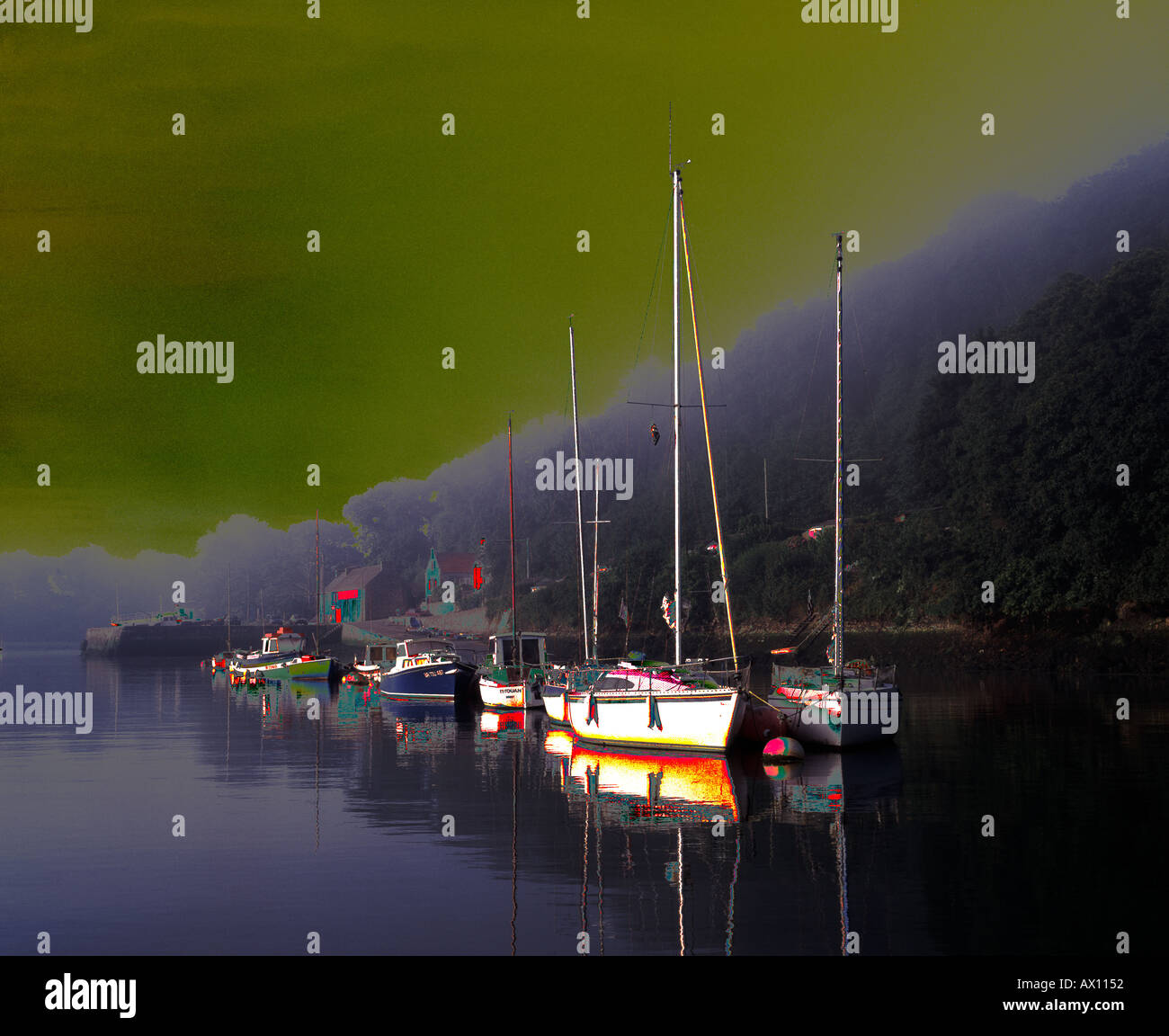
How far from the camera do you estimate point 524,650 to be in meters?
70.6

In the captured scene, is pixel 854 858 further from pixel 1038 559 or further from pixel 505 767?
pixel 1038 559

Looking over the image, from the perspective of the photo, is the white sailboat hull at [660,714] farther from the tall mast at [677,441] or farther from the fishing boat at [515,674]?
the fishing boat at [515,674]

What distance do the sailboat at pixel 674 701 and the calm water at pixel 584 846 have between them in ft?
2.96

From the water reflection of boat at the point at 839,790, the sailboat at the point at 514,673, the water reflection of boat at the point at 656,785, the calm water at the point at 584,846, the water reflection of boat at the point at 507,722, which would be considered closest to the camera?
the calm water at the point at 584,846

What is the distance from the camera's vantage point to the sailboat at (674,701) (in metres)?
37.5

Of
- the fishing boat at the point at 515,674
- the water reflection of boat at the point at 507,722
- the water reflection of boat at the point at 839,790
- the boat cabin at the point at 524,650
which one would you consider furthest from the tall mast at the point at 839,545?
the boat cabin at the point at 524,650

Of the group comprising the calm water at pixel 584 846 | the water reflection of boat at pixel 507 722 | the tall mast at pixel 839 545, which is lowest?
the water reflection of boat at pixel 507 722

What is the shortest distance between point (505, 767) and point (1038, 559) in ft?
174

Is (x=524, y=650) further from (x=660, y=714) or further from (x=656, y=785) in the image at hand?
(x=656, y=785)

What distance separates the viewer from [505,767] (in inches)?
1564

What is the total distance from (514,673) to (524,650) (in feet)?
16.6

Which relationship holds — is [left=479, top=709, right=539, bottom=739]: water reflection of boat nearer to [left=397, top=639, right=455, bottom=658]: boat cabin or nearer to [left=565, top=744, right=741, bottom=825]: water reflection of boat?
[left=565, top=744, right=741, bottom=825]: water reflection of boat

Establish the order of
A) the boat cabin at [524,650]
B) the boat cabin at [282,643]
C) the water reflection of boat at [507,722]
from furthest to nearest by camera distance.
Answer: the boat cabin at [282,643] → the boat cabin at [524,650] → the water reflection of boat at [507,722]
